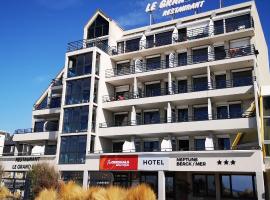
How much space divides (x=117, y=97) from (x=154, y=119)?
6.35 m

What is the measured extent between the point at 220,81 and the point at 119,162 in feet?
47.5

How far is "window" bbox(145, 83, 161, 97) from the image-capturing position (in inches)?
1528

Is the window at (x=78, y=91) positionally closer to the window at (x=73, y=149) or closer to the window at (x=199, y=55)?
the window at (x=73, y=149)

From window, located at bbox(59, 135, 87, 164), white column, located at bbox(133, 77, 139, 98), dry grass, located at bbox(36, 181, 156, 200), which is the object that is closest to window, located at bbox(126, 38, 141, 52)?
white column, located at bbox(133, 77, 139, 98)

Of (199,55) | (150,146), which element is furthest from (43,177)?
(199,55)

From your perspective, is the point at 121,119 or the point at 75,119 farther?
the point at 121,119

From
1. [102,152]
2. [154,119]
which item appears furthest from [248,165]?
[102,152]

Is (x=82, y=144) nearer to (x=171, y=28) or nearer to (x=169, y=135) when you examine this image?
(x=169, y=135)

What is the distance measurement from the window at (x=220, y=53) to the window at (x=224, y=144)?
9.25 meters

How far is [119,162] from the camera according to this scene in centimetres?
3369

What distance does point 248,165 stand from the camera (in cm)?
2750

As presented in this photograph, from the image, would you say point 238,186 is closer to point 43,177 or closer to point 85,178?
point 85,178

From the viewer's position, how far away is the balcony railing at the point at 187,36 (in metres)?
35.7

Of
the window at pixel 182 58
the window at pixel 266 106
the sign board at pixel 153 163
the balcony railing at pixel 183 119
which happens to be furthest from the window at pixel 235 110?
the sign board at pixel 153 163
